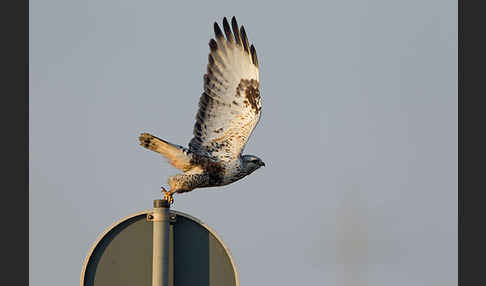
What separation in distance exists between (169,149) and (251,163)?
4.16 ft

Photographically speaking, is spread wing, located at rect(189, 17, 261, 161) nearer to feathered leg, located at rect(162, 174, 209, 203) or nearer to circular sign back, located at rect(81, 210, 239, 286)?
feathered leg, located at rect(162, 174, 209, 203)

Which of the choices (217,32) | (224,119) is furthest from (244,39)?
(224,119)

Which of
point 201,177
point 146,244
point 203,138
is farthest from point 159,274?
point 203,138

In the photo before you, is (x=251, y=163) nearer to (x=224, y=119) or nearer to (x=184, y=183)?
(x=224, y=119)

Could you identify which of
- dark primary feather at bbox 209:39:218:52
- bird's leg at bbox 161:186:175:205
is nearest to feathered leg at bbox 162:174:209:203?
bird's leg at bbox 161:186:175:205

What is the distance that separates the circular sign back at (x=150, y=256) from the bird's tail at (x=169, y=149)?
3.22 meters

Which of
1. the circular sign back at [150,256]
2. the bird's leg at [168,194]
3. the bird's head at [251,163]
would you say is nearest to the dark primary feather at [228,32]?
the bird's head at [251,163]

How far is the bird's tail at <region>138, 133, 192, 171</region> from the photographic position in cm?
845

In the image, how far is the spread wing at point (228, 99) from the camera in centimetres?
902

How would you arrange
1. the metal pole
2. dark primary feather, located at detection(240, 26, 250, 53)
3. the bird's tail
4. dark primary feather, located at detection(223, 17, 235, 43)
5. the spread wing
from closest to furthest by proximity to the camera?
the metal pole, the bird's tail, the spread wing, dark primary feather, located at detection(223, 17, 235, 43), dark primary feather, located at detection(240, 26, 250, 53)

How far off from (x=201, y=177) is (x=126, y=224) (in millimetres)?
3038

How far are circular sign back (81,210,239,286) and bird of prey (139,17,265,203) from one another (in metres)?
2.90

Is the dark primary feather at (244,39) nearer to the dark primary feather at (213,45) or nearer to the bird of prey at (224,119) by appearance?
the bird of prey at (224,119)

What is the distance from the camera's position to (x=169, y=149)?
8.46 m
